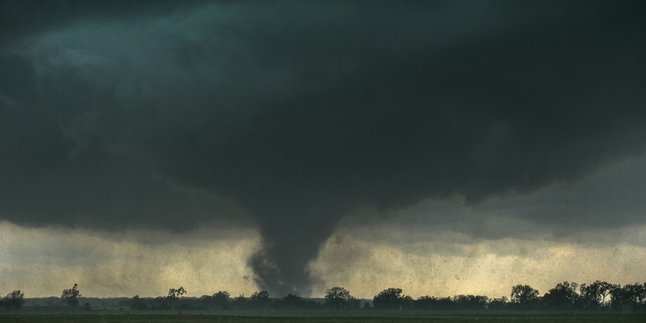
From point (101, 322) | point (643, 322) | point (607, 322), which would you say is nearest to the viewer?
point (101, 322)

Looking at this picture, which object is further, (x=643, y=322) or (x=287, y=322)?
(x=643, y=322)

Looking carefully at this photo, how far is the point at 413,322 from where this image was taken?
129250 millimetres

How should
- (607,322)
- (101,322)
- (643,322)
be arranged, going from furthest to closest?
(643,322) → (607,322) → (101,322)

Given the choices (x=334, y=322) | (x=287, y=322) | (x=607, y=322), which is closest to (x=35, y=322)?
(x=287, y=322)

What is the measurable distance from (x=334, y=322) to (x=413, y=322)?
17219 mm

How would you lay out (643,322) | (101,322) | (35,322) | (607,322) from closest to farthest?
(35,322)
(101,322)
(607,322)
(643,322)

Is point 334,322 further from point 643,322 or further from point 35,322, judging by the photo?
point 643,322

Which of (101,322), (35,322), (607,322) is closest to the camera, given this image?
(35,322)

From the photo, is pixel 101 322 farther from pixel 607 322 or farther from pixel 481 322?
pixel 607 322

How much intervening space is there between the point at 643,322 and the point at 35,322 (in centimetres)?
12160

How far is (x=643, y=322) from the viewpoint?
14338 cm

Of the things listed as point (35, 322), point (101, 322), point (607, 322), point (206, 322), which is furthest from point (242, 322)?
point (607, 322)

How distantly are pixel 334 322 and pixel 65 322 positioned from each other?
48.8 meters

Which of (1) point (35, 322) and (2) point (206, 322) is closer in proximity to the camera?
(1) point (35, 322)
